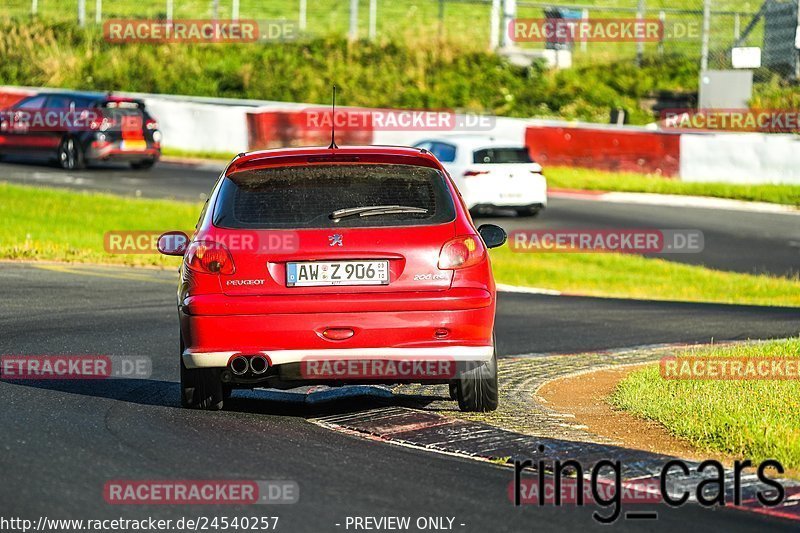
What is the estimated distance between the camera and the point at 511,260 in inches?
904

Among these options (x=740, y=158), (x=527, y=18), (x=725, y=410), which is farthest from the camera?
(x=527, y=18)

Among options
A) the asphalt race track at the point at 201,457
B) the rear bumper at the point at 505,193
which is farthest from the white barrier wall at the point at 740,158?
the asphalt race track at the point at 201,457

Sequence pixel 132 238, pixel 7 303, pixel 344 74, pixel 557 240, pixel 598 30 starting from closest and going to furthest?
pixel 7 303
pixel 132 238
pixel 557 240
pixel 598 30
pixel 344 74

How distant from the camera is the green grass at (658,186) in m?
30.6

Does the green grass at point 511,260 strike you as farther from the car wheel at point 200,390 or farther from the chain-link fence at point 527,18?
the car wheel at point 200,390

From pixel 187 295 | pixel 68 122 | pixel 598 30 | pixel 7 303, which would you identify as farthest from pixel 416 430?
pixel 598 30

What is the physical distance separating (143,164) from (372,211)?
25865 millimetres

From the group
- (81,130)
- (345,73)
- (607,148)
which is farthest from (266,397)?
(345,73)

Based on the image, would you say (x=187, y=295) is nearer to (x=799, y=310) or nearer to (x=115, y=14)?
(x=799, y=310)

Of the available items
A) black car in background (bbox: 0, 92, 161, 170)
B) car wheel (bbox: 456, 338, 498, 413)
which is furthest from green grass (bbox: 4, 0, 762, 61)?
car wheel (bbox: 456, 338, 498, 413)

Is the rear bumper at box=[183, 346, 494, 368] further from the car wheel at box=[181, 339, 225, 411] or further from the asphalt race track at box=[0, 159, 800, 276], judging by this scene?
the asphalt race track at box=[0, 159, 800, 276]

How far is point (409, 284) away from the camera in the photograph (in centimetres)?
862

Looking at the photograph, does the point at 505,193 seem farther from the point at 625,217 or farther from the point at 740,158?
the point at 740,158

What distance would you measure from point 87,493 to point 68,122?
27.0m
